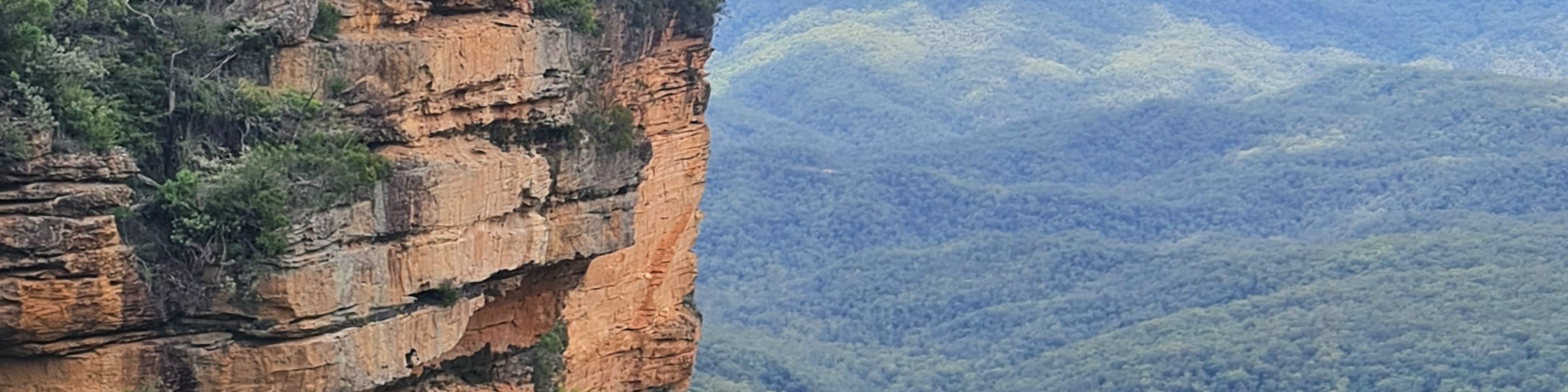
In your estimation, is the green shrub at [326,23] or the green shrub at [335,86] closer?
the green shrub at [335,86]

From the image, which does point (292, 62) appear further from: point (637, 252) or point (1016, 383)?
point (1016, 383)

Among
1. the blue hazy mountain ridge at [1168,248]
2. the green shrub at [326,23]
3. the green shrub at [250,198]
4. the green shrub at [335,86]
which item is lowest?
the blue hazy mountain ridge at [1168,248]

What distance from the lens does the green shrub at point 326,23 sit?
23.6 meters

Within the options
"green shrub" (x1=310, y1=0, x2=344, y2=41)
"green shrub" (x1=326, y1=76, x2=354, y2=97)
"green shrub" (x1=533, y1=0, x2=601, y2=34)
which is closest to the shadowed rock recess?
"green shrub" (x1=326, y1=76, x2=354, y2=97)

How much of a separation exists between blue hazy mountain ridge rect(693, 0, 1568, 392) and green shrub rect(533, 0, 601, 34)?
50.5 meters

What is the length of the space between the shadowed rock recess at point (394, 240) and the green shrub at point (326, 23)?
0.14 metres

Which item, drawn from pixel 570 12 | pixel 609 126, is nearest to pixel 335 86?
pixel 570 12

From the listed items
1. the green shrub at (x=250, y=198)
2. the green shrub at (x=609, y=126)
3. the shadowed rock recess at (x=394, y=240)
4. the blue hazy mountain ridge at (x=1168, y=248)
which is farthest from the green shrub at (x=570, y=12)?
the blue hazy mountain ridge at (x=1168, y=248)

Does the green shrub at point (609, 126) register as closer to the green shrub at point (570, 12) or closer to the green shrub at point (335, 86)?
the green shrub at point (570, 12)

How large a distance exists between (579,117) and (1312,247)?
339 ft

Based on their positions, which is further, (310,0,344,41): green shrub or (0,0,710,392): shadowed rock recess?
(310,0,344,41): green shrub

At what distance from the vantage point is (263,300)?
21.8 m

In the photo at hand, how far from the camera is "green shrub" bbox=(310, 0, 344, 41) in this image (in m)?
23.6

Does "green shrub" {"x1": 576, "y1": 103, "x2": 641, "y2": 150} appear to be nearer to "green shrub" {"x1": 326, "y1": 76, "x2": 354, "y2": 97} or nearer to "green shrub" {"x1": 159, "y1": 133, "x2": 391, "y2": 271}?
"green shrub" {"x1": 326, "y1": 76, "x2": 354, "y2": 97}
